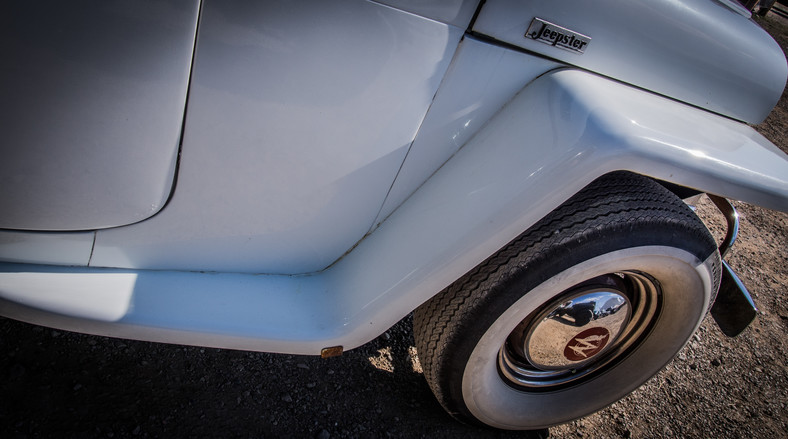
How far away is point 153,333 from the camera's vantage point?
3.29 feet

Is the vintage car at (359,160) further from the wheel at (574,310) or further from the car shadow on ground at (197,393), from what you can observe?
the car shadow on ground at (197,393)

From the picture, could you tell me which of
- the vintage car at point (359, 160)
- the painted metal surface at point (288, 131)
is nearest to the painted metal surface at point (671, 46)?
the vintage car at point (359, 160)

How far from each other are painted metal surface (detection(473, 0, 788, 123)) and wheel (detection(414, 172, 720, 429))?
26 centimetres

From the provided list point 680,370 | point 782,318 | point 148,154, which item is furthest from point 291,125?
point 782,318

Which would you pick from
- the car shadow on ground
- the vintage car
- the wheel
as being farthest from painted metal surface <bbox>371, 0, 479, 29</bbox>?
the car shadow on ground

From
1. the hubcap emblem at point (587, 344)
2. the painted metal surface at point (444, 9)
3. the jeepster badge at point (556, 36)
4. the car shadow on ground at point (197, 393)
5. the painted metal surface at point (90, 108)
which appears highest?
the jeepster badge at point (556, 36)

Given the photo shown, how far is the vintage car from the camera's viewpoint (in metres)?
0.83

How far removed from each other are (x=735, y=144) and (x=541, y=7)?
611 millimetres

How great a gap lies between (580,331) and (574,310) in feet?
0.31

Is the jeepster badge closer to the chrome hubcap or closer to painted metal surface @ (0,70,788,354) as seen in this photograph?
painted metal surface @ (0,70,788,354)

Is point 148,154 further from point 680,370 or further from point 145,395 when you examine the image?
point 680,370

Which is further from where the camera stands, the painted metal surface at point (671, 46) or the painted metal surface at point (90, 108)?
the painted metal surface at point (671, 46)

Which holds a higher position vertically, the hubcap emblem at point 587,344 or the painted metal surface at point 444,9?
the painted metal surface at point 444,9

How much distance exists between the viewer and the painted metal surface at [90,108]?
0.75 meters
